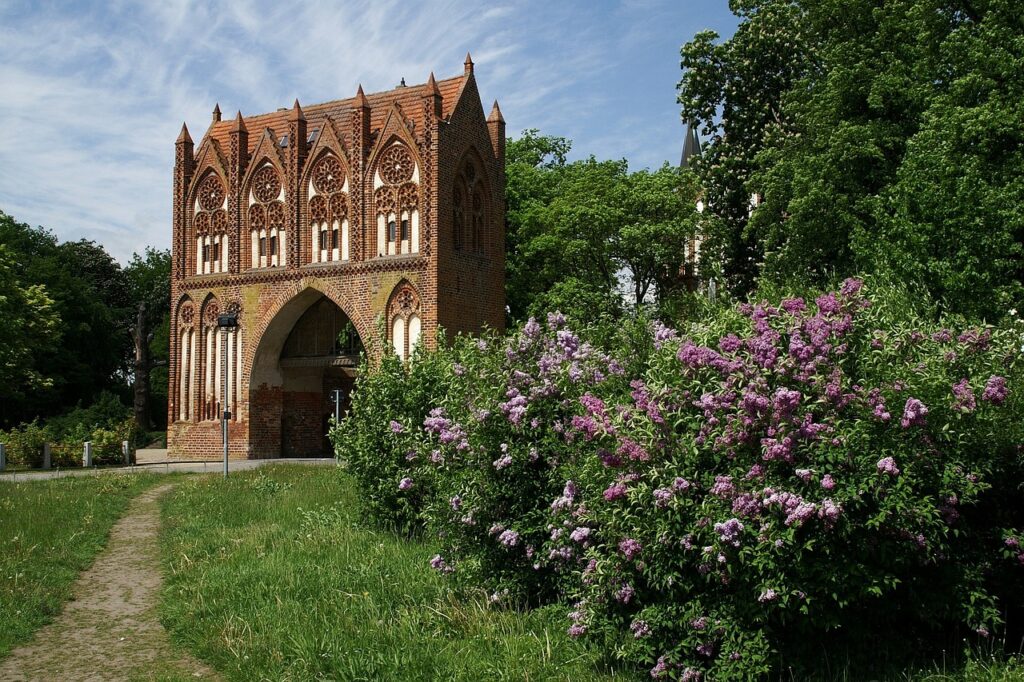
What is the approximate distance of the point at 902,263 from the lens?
14062 mm

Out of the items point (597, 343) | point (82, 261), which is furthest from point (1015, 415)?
point (82, 261)

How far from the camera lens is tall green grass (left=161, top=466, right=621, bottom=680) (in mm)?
6734

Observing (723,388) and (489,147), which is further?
(489,147)

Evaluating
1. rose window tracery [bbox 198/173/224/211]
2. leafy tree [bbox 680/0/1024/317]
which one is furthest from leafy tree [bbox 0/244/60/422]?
leafy tree [bbox 680/0/1024/317]

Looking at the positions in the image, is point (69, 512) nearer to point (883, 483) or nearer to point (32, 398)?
point (883, 483)

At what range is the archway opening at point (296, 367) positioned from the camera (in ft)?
113

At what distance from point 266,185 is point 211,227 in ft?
10.3

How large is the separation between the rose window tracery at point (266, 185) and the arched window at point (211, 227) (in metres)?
1.68

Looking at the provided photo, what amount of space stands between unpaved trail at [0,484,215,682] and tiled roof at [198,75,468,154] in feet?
73.2

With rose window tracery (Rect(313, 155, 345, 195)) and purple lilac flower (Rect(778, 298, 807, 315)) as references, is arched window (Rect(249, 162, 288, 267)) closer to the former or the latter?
rose window tracery (Rect(313, 155, 345, 195))

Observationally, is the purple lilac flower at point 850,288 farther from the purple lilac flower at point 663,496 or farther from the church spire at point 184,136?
the church spire at point 184,136

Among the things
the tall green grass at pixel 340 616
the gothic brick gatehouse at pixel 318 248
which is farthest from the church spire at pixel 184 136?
the tall green grass at pixel 340 616

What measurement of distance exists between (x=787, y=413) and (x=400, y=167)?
1054 inches

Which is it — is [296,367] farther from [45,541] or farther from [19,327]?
[45,541]
